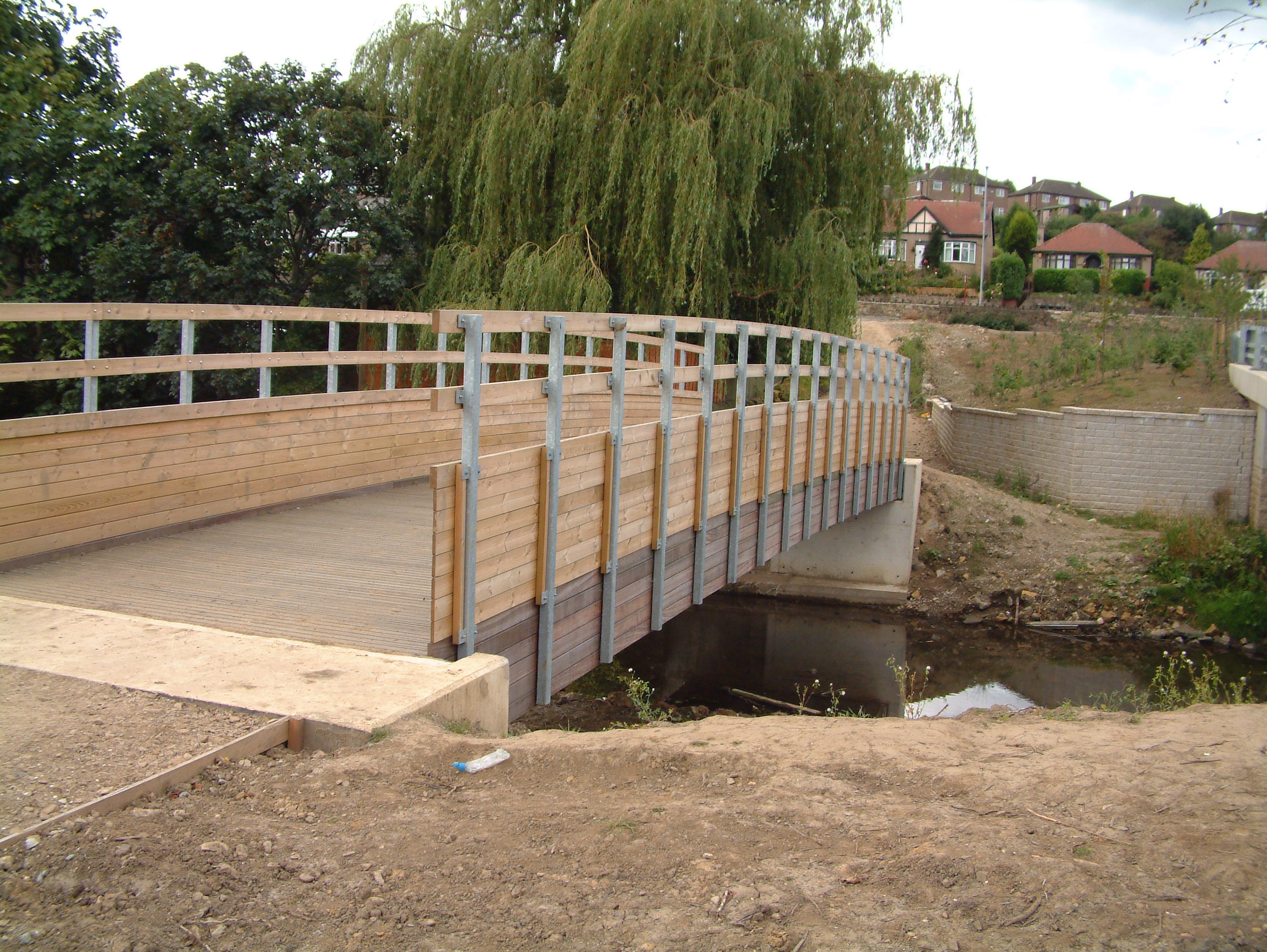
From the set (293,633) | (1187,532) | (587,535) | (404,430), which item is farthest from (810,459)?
(1187,532)

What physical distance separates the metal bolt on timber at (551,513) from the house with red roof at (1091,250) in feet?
244

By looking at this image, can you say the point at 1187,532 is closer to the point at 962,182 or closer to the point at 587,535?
the point at 962,182

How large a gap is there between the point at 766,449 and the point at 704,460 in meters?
1.58

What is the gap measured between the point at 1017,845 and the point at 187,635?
370 cm

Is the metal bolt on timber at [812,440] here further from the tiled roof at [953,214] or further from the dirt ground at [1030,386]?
the tiled roof at [953,214]

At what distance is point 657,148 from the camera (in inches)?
607

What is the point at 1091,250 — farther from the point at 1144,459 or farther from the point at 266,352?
the point at 266,352

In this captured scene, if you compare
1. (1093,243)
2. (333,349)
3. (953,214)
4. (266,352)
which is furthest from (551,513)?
(1093,243)

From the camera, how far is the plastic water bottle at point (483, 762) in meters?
3.94

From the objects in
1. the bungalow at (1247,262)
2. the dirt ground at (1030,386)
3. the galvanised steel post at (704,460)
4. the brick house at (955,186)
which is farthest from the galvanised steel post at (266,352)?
the bungalow at (1247,262)

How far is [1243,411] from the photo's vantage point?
1897 centimetres

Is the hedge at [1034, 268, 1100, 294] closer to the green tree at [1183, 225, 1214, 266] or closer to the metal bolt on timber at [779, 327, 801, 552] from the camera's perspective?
the green tree at [1183, 225, 1214, 266]

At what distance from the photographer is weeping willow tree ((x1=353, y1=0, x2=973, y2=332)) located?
15469 millimetres

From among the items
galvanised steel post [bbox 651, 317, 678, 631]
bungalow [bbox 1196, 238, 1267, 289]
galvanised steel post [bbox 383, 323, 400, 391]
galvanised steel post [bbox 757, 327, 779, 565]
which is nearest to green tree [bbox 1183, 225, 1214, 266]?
bungalow [bbox 1196, 238, 1267, 289]
